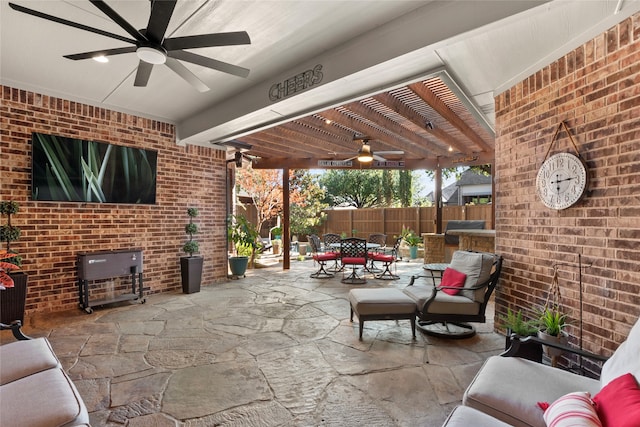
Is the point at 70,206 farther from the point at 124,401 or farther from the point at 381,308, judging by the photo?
the point at 381,308

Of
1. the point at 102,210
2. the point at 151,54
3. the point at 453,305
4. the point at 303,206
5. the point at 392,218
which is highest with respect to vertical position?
the point at 151,54

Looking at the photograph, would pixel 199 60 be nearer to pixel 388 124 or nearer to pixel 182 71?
pixel 182 71

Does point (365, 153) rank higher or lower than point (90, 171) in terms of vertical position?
higher

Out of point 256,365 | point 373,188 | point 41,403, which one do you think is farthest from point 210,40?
point 373,188

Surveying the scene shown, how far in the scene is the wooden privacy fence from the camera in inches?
436

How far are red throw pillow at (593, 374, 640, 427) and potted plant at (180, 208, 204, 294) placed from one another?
5395 mm

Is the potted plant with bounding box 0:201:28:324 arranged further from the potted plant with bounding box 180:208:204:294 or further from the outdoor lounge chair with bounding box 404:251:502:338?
the outdoor lounge chair with bounding box 404:251:502:338

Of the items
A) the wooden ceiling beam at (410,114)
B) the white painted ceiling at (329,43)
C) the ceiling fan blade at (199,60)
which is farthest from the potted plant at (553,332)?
the ceiling fan blade at (199,60)

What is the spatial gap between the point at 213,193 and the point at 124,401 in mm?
4525

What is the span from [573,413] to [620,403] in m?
0.17

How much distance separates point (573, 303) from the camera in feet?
8.56

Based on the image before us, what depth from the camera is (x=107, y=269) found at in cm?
452

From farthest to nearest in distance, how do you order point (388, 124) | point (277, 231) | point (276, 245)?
point (277, 231) → point (276, 245) → point (388, 124)

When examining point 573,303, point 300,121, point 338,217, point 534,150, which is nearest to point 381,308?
point 573,303
